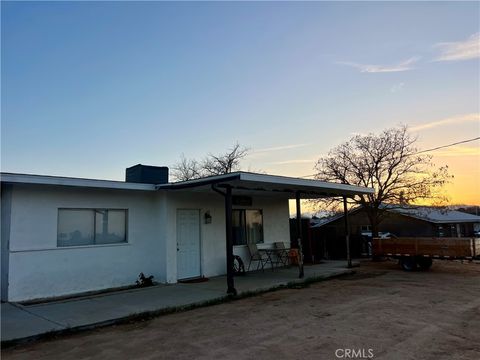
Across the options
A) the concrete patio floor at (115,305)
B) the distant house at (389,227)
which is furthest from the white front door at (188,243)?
the distant house at (389,227)

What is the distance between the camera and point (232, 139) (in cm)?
3347

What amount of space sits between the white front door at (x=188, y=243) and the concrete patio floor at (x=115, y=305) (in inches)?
Answer: 28.7

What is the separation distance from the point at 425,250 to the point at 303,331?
8.82 metres

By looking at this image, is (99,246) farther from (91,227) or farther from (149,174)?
(149,174)

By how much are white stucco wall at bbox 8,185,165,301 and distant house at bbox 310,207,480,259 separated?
321 inches

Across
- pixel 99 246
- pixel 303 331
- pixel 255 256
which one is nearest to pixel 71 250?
pixel 99 246

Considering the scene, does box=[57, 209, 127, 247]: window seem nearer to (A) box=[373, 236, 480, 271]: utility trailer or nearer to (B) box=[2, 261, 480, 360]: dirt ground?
(B) box=[2, 261, 480, 360]: dirt ground

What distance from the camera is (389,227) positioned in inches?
1105

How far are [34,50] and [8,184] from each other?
373 centimetres

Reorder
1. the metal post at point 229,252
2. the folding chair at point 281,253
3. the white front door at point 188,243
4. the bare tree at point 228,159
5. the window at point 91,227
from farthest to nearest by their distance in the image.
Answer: the bare tree at point 228,159
the folding chair at point 281,253
the white front door at point 188,243
the window at point 91,227
the metal post at point 229,252

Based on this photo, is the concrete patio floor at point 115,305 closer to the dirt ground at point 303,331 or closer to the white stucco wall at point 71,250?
the dirt ground at point 303,331

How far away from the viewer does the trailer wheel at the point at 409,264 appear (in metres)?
13.2

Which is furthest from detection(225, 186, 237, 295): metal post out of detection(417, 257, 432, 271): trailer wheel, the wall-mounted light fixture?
detection(417, 257, 432, 271): trailer wheel

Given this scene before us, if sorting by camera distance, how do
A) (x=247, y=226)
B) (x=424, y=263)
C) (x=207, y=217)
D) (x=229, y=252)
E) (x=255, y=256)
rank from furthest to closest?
1. (x=247, y=226)
2. (x=424, y=263)
3. (x=255, y=256)
4. (x=207, y=217)
5. (x=229, y=252)
